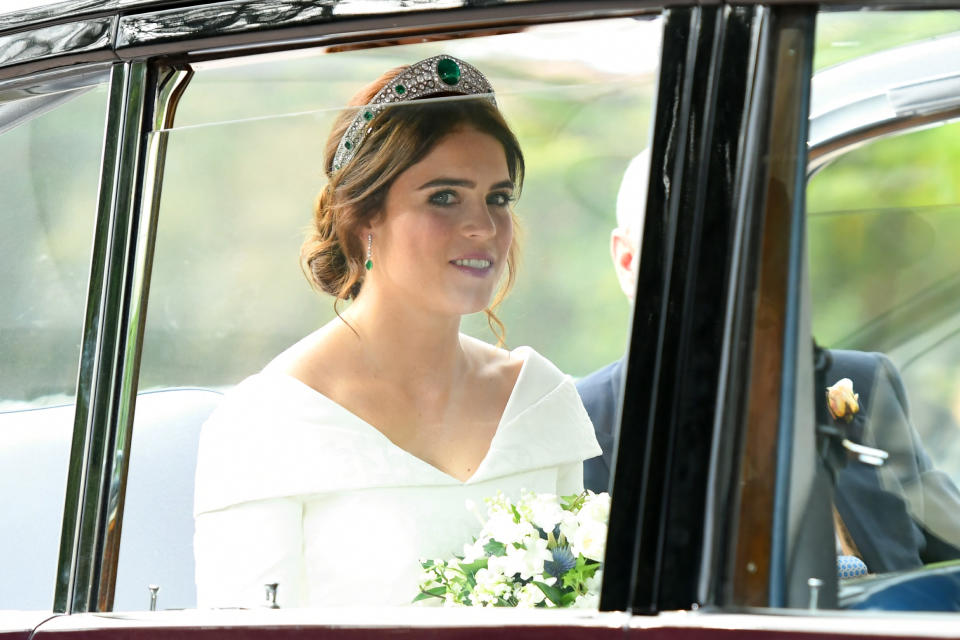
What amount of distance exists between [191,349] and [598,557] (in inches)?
29.7

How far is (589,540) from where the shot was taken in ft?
6.29

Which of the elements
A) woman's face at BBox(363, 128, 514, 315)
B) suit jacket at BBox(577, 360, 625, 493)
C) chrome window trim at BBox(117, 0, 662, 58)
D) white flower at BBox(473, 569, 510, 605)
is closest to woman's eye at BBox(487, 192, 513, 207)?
woman's face at BBox(363, 128, 514, 315)

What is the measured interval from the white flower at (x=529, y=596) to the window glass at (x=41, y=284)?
749mm

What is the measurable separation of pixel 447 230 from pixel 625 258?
0.56 meters

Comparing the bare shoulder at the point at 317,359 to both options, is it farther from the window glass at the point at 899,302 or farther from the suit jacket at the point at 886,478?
the window glass at the point at 899,302

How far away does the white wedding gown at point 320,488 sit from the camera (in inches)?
72.6

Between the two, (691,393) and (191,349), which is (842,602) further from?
(191,349)

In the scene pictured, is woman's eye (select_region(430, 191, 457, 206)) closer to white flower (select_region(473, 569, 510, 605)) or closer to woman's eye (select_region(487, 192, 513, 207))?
woman's eye (select_region(487, 192, 513, 207))

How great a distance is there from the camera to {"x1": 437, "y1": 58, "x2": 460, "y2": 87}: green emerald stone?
1582 millimetres

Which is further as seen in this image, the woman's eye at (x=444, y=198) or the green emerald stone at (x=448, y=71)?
the woman's eye at (x=444, y=198)

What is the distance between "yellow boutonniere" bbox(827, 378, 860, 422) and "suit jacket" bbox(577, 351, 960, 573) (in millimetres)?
20

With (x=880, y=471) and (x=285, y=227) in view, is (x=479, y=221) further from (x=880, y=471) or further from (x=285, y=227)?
(x=880, y=471)

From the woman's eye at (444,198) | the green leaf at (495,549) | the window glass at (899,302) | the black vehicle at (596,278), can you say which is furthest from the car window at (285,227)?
the window glass at (899,302)

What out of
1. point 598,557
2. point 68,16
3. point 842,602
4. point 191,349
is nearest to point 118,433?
point 191,349
